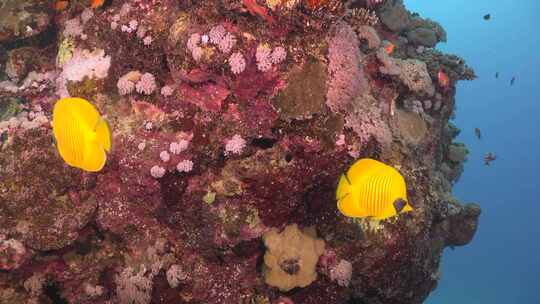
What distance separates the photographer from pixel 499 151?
91.6 metres

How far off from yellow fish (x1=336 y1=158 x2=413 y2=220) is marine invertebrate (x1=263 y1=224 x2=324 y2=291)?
4.84 feet

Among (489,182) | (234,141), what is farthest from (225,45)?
(489,182)

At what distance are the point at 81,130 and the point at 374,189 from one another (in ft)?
6.62

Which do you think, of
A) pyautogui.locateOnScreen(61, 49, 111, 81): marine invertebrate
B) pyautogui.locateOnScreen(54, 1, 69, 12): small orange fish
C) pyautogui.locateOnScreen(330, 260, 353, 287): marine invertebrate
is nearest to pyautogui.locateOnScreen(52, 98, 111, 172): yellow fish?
pyautogui.locateOnScreen(61, 49, 111, 81): marine invertebrate

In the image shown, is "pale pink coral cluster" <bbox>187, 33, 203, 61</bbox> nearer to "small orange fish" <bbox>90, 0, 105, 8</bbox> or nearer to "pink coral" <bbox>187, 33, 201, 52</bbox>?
"pink coral" <bbox>187, 33, 201, 52</bbox>

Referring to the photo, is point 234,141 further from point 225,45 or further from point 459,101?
point 459,101

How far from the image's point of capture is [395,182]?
2.77m

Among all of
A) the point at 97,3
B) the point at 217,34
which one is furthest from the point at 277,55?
the point at 97,3

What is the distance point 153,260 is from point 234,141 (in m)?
1.75

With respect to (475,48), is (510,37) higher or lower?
higher

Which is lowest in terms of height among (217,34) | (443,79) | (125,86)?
(125,86)

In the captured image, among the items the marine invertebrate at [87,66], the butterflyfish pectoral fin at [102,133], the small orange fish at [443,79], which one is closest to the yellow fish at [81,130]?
the butterflyfish pectoral fin at [102,133]

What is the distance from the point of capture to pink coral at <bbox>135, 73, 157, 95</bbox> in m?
4.33

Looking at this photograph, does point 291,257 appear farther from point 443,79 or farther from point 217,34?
point 443,79
